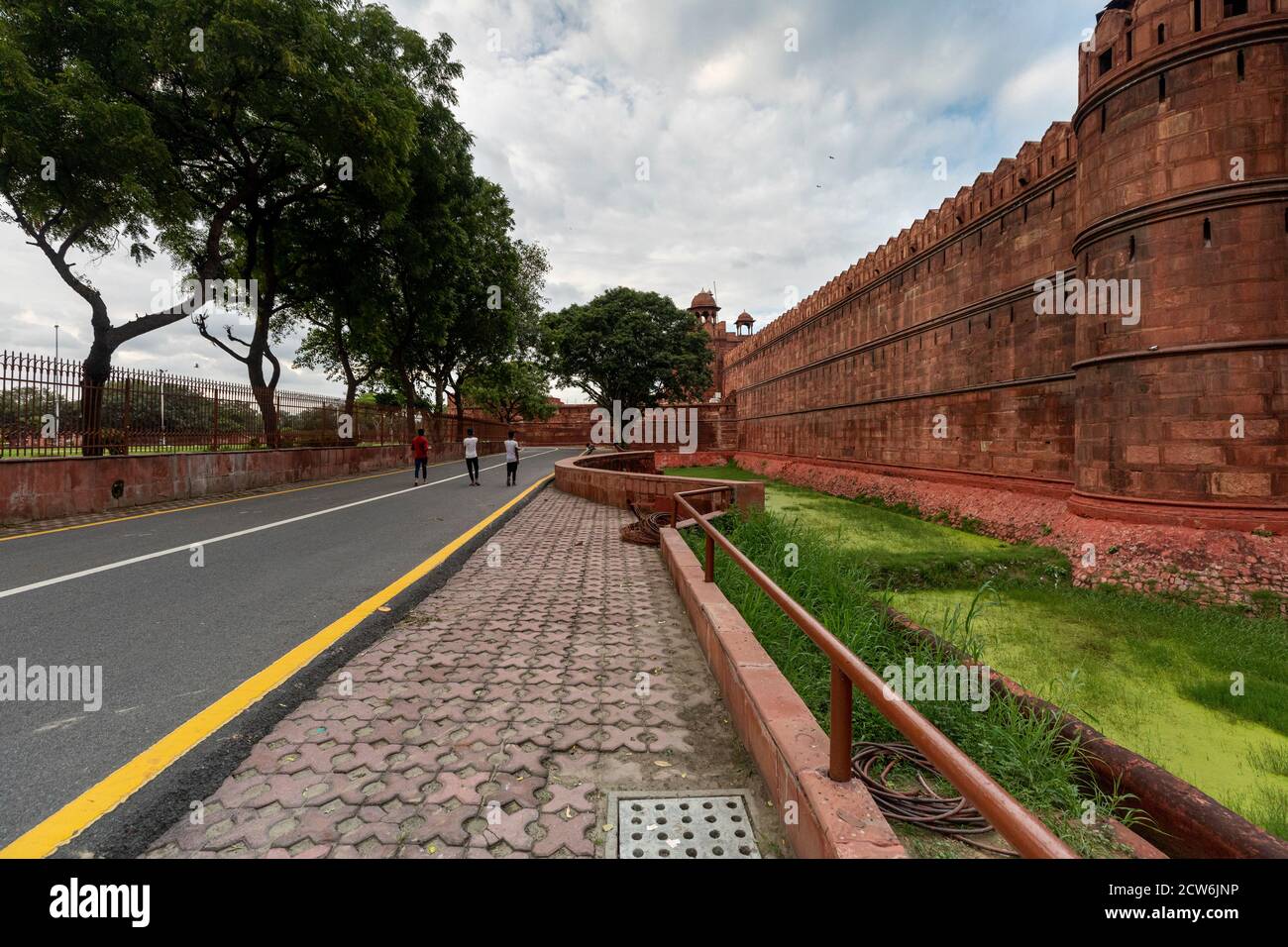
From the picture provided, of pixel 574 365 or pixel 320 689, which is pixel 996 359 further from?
pixel 574 365

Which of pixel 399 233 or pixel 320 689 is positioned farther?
pixel 399 233

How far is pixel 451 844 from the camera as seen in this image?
6.64 feet

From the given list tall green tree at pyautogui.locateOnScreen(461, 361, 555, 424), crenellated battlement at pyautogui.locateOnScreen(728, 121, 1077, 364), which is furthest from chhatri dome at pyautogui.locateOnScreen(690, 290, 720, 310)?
crenellated battlement at pyautogui.locateOnScreen(728, 121, 1077, 364)

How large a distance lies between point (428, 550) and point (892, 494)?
530 inches

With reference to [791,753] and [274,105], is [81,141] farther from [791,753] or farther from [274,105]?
[791,753]

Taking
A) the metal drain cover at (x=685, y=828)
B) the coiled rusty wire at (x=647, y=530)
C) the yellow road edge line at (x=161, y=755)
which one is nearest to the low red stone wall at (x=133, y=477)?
the yellow road edge line at (x=161, y=755)

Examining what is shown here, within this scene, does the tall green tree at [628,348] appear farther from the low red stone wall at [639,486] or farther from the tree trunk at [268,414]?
the tree trunk at [268,414]

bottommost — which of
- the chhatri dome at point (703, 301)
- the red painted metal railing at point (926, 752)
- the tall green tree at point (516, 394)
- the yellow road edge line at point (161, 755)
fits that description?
the yellow road edge line at point (161, 755)

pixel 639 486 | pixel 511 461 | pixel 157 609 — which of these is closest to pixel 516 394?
pixel 511 461

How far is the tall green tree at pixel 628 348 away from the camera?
121 feet

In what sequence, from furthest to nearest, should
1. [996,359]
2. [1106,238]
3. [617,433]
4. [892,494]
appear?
[617,433], [892,494], [996,359], [1106,238]

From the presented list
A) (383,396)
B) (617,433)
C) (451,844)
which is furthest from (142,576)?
(383,396)

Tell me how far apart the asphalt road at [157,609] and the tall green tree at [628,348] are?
2879 cm

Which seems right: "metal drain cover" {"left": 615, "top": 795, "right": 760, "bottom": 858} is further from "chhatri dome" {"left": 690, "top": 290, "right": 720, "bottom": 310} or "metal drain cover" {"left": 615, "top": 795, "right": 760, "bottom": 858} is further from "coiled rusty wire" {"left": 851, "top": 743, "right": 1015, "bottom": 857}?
"chhatri dome" {"left": 690, "top": 290, "right": 720, "bottom": 310}
